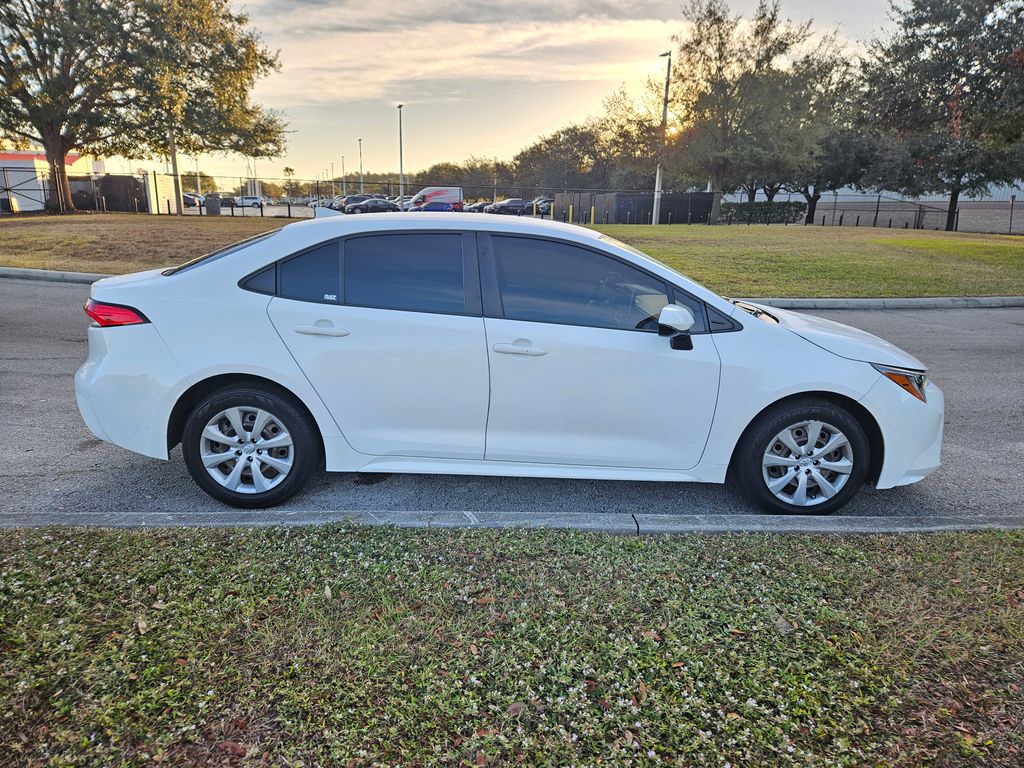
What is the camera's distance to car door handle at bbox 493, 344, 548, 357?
3.74 m

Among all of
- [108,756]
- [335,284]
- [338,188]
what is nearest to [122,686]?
[108,756]

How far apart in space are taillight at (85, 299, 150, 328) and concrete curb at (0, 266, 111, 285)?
33.3 ft

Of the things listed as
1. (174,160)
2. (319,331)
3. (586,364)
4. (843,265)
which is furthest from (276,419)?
(174,160)

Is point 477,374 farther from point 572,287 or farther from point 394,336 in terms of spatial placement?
point 572,287

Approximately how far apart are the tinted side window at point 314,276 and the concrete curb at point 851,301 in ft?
29.7

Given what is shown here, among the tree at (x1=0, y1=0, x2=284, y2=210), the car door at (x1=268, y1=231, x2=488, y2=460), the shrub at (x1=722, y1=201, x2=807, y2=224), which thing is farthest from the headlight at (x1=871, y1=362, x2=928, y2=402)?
the shrub at (x1=722, y1=201, x2=807, y2=224)

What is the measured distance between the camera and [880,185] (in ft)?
155

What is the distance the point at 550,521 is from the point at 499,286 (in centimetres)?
134

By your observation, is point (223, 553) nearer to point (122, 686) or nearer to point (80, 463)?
point (122, 686)

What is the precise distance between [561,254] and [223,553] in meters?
2.38

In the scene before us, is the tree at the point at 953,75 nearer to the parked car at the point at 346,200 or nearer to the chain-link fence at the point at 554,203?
the chain-link fence at the point at 554,203

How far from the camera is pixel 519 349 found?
12.3 feet

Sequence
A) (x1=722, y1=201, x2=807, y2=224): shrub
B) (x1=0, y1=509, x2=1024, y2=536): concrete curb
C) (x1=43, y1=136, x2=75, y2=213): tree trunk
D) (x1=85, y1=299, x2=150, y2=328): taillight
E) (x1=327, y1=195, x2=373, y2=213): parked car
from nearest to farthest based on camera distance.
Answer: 1. (x1=0, y1=509, x2=1024, y2=536): concrete curb
2. (x1=85, y1=299, x2=150, y2=328): taillight
3. (x1=43, y1=136, x2=75, y2=213): tree trunk
4. (x1=327, y1=195, x2=373, y2=213): parked car
5. (x1=722, y1=201, x2=807, y2=224): shrub

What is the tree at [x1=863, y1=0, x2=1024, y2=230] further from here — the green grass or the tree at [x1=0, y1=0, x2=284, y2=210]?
the tree at [x1=0, y1=0, x2=284, y2=210]
